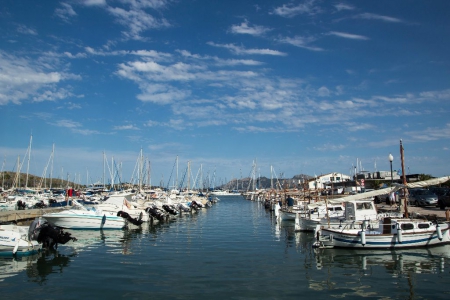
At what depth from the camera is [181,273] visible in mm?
17359

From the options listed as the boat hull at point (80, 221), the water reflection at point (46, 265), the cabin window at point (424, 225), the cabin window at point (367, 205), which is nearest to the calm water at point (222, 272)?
the water reflection at point (46, 265)

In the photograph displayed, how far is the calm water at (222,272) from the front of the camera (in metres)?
14.2

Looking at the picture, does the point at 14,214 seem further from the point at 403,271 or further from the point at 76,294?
the point at 403,271

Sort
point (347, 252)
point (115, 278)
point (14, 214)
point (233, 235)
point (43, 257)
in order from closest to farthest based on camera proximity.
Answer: point (115, 278) < point (43, 257) < point (347, 252) < point (233, 235) < point (14, 214)

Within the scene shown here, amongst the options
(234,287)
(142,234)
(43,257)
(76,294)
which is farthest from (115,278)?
(142,234)

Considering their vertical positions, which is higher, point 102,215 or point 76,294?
point 102,215

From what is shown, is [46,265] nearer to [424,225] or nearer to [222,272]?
[222,272]

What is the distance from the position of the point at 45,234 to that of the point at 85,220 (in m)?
11.9

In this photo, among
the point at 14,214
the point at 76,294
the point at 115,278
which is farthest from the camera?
the point at 14,214

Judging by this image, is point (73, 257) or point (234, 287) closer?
point (234, 287)

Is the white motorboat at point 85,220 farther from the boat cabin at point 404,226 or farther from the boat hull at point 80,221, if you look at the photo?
the boat cabin at point 404,226

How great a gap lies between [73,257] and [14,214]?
1900 cm

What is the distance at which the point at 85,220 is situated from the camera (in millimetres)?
33250

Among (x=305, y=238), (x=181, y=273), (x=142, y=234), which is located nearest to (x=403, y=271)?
(x=181, y=273)
